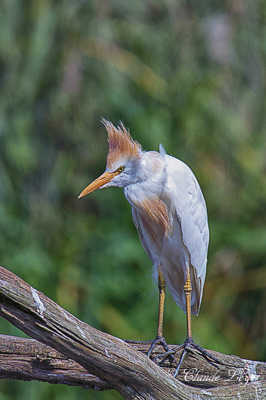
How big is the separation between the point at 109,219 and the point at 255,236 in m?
0.92

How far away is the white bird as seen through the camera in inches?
63.8

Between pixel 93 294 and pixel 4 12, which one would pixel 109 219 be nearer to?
pixel 93 294

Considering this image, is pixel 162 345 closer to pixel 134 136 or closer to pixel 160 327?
pixel 160 327

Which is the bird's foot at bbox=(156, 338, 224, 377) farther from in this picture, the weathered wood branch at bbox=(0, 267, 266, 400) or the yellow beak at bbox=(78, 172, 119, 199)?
the yellow beak at bbox=(78, 172, 119, 199)

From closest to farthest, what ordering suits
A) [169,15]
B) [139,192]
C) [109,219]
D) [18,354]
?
[18,354] < [139,192] < [109,219] < [169,15]

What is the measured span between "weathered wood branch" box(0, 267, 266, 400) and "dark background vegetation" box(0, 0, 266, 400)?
1696mm

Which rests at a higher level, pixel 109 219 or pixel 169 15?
pixel 169 15

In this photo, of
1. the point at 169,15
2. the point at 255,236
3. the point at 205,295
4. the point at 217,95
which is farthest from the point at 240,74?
the point at 205,295

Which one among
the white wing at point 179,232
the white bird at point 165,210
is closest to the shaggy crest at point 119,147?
the white bird at point 165,210

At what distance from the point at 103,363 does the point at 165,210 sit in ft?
2.03

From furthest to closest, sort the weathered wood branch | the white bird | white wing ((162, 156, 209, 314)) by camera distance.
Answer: white wing ((162, 156, 209, 314)), the white bird, the weathered wood branch

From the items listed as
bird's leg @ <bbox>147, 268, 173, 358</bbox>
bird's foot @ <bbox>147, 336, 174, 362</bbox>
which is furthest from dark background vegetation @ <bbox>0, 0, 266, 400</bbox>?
bird's foot @ <bbox>147, 336, 174, 362</bbox>

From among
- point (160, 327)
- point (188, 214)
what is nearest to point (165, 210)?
point (188, 214)

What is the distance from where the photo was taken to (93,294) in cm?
354
